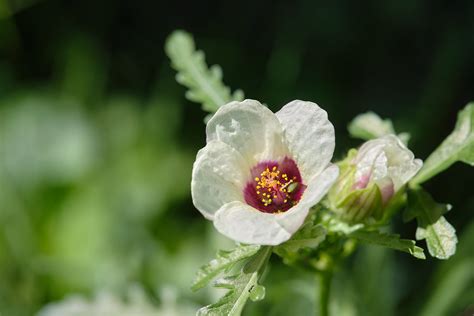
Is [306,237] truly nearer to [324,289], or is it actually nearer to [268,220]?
[268,220]

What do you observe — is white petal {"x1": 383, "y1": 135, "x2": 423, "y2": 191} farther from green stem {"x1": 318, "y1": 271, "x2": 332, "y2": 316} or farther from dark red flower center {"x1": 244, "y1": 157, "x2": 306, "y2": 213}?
green stem {"x1": 318, "y1": 271, "x2": 332, "y2": 316}

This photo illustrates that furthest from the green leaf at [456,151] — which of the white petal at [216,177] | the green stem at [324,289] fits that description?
the white petal at [216,177]

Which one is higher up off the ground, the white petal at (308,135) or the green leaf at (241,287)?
the white petal at (308,135)

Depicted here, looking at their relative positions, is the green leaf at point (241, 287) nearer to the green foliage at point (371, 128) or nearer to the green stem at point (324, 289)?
the green stem at point (324, 289)

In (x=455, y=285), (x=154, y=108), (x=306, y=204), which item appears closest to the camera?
(x=306, y=204)

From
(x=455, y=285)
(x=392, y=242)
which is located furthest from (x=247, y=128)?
(x=455, y=285)

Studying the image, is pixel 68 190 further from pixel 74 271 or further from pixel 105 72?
pixel 105 72

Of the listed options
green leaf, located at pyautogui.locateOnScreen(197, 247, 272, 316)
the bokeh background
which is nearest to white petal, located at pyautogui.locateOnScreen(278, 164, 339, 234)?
green leaf, located at pyautogui.locateOnScreen(197, 247, 272, 316)
